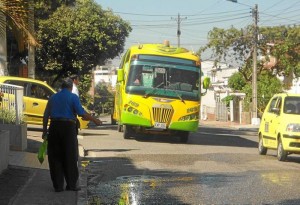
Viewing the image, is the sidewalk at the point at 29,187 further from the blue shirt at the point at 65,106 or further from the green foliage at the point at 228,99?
the green foliage at the point at 228,99

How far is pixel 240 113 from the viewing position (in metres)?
56.8

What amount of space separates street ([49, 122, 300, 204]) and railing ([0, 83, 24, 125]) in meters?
1.96

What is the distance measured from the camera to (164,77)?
20906 millimetres

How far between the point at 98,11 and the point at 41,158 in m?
27.1

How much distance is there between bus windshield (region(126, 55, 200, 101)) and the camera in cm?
2067

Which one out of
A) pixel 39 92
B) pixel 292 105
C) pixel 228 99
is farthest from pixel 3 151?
pixel 228 99

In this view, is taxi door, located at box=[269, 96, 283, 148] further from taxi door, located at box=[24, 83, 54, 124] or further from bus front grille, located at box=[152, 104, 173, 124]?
taxi door, located at box=[24, 83, 54, 124]

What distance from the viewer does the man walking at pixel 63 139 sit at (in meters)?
Result: 9.49

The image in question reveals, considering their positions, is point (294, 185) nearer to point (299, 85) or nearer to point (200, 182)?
point (200, 182)

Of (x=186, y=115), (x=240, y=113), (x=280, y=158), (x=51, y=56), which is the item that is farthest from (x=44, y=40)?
(x=240, y=113)

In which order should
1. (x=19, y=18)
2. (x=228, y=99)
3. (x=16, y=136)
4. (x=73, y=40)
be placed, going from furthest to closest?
(x=228, y=99) → (x=73, y=40) → (x=16, y=136) → (x=19, y=18)

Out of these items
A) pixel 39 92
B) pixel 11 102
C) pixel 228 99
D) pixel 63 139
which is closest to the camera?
pixel 63 139

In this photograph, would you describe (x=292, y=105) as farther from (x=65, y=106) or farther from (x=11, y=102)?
(x=65, y=106)

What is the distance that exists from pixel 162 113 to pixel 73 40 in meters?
13.7
